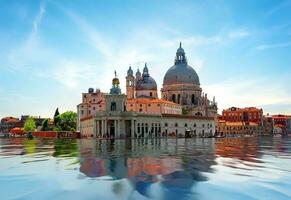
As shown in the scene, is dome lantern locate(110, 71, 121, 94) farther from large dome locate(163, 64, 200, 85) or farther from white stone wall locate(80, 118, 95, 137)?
large dome locate(163, 64, 200, 85)

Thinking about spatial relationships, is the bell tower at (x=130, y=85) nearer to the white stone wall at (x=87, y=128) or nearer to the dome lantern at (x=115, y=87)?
the white stone wall at (x=87, y=128)

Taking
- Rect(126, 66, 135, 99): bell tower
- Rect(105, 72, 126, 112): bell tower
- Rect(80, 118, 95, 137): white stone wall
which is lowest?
Rect(80, 118, 95, 137): white stone wall

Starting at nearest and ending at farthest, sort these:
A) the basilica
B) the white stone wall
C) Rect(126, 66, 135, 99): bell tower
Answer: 1. the basilica
2. the white stone wall
3. Rect(126, 66, 135, 99): bell tower

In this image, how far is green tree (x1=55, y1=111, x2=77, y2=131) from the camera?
152m

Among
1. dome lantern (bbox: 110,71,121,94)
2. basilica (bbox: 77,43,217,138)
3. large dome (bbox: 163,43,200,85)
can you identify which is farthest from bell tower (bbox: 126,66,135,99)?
dome lantern (bbox: 110,71,121,94)

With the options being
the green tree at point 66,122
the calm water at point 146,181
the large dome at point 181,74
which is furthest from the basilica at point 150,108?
the calm water at point 146,181

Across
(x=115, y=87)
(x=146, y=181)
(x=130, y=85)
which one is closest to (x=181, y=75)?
(x=130, y=85)

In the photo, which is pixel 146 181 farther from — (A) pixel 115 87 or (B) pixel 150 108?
(B) pixel 150 108

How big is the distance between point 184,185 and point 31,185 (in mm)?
7051

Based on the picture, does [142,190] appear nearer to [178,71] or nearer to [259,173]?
[259,173]

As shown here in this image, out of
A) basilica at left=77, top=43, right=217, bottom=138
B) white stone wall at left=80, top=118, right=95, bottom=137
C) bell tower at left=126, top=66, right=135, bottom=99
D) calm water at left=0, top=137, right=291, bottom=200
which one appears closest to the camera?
calm water at left=0, top=137, right=291, bottom=200

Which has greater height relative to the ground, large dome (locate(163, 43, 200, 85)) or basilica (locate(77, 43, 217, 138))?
large dome (locate(163, 43, 200, 85))

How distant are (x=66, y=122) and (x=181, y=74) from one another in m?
43.5

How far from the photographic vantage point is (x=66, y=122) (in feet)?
506
